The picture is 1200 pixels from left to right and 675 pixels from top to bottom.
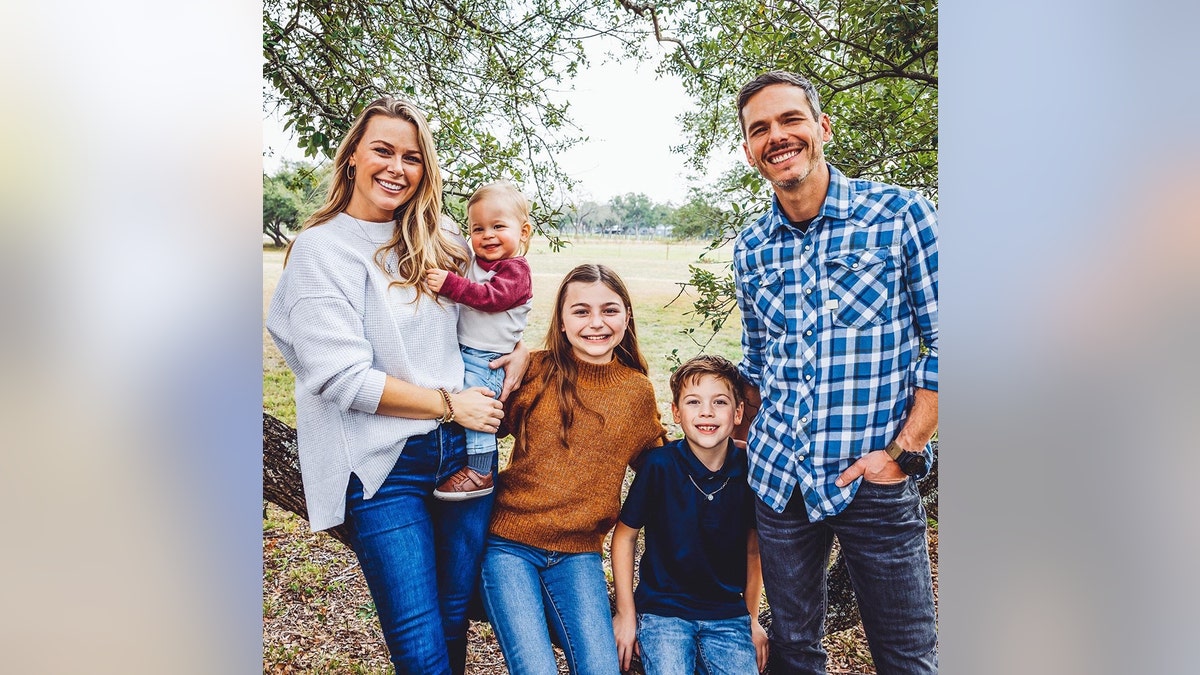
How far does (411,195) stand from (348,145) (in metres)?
0.20

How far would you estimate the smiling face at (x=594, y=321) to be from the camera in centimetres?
220

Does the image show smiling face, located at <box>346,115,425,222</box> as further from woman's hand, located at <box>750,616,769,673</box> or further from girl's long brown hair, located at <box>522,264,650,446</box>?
woman's hand, located at <box>750,616,769,673</box>

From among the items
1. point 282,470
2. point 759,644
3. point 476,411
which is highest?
point 476,411

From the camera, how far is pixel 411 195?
83.7 inches

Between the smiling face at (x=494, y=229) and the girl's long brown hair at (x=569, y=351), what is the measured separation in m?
0.19

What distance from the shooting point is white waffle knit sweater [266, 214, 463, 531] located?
1955 mm

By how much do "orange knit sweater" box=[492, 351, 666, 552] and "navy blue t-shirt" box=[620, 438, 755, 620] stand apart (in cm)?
8

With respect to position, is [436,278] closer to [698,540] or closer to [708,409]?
[708,409]

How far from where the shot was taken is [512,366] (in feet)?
7.22

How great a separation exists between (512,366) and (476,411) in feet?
0.58

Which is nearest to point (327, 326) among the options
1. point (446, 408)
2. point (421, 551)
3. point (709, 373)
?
point (446, 408)
